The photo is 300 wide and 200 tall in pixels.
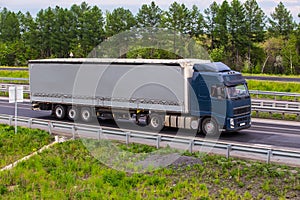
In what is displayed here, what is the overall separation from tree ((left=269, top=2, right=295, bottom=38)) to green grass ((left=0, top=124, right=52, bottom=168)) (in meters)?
A: 49.6

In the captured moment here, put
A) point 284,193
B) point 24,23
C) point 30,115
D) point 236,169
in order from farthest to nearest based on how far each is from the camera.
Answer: point 24,23
point 30,115
point 236,169
point 284,193

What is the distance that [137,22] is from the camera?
68375 mm

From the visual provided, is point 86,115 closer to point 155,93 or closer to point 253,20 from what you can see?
point 155,93

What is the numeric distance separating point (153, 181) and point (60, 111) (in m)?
12.1

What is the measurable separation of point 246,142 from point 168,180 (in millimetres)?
5480

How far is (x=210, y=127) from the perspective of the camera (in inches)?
863

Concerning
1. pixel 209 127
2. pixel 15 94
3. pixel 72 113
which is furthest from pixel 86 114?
pixel 209 127

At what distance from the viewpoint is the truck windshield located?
21578 mm

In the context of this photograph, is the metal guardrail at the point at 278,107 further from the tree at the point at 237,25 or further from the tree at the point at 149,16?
the tree at the point at 149,16

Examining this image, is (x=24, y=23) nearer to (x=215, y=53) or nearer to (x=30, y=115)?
(x=215, y=53)

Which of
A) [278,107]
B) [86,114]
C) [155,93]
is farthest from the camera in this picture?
[278,107]

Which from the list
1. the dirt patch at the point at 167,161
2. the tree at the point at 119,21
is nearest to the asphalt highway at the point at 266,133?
the dirt patch at the point at 167,161

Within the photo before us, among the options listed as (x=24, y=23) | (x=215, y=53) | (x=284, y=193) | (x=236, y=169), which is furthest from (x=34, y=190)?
(x=24, y=23)

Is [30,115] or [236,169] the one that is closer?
[236,169]
